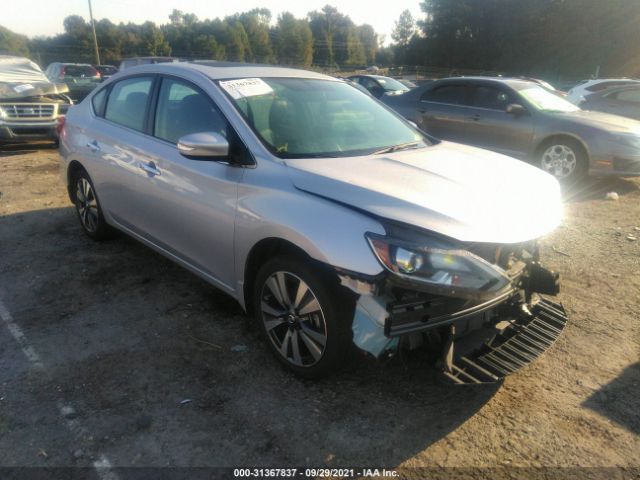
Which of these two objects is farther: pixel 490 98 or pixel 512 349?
pixel 490 98

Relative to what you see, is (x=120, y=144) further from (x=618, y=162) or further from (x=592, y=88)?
(x=592, y=88)

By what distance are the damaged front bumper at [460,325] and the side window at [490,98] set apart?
5.90 metres

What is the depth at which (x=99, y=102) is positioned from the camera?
458cm

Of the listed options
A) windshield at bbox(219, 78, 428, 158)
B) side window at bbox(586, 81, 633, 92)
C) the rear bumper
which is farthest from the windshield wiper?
side window at bbox(586, 81, 633, 92)

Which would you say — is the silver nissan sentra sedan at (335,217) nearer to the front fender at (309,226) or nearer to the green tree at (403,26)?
the front fender at (309,226)

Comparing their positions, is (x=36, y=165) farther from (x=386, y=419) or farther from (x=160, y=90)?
(x=386, y=419)

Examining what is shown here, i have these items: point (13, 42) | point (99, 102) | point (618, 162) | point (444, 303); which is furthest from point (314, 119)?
point (13, 42)

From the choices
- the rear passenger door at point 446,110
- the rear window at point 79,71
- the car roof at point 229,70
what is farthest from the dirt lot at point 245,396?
the rear window at point 79,71

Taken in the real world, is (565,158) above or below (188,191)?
below

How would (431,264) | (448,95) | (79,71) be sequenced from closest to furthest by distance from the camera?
1. (431,264)
2. (448,95)
3. (79,71)

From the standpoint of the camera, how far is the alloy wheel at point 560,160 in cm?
727

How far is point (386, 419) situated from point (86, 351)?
6.35 feet

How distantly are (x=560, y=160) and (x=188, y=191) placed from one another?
20.4ft

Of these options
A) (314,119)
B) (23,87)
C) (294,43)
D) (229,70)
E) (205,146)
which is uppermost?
(294,43)
